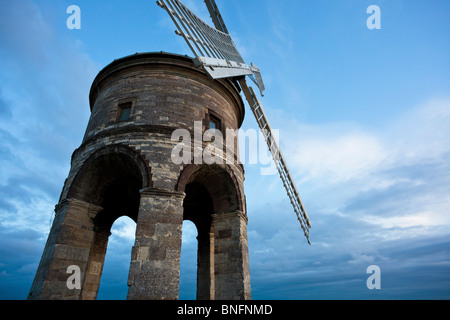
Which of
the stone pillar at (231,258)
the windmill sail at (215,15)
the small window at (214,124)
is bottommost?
the stone pillar at (231,258)

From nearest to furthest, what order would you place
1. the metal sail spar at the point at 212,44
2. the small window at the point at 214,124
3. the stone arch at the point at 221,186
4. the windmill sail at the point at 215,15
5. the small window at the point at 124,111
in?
the metal sail spar at the point at 212,44, the stone arch at the point at 221,186, the small window at the point at 124,111, the small window at the point at 214,124, the windmill sail at the point at 215,15

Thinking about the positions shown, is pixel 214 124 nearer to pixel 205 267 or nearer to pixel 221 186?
pixel 221 186

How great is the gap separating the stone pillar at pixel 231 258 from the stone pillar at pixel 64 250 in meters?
3.98

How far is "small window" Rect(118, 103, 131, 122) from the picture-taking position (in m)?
8.88

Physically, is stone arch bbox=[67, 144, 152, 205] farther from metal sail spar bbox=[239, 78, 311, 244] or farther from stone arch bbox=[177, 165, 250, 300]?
metal sail spar bbox=[239, 78, 311, 244]

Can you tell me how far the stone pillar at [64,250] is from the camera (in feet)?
22.3

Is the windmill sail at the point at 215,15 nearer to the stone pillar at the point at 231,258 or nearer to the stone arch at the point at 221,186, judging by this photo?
the stone arch at the point at 221,186

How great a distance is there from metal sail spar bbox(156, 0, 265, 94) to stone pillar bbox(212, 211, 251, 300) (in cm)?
470

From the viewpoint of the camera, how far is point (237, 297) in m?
7.45

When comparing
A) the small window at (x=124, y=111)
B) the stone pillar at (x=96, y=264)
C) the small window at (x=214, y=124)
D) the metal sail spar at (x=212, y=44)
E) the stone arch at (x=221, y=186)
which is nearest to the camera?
the metal sail spar at (x=212, y=44)

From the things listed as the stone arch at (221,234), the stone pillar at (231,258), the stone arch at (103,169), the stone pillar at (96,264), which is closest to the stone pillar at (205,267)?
the stone arch at (221,234)
